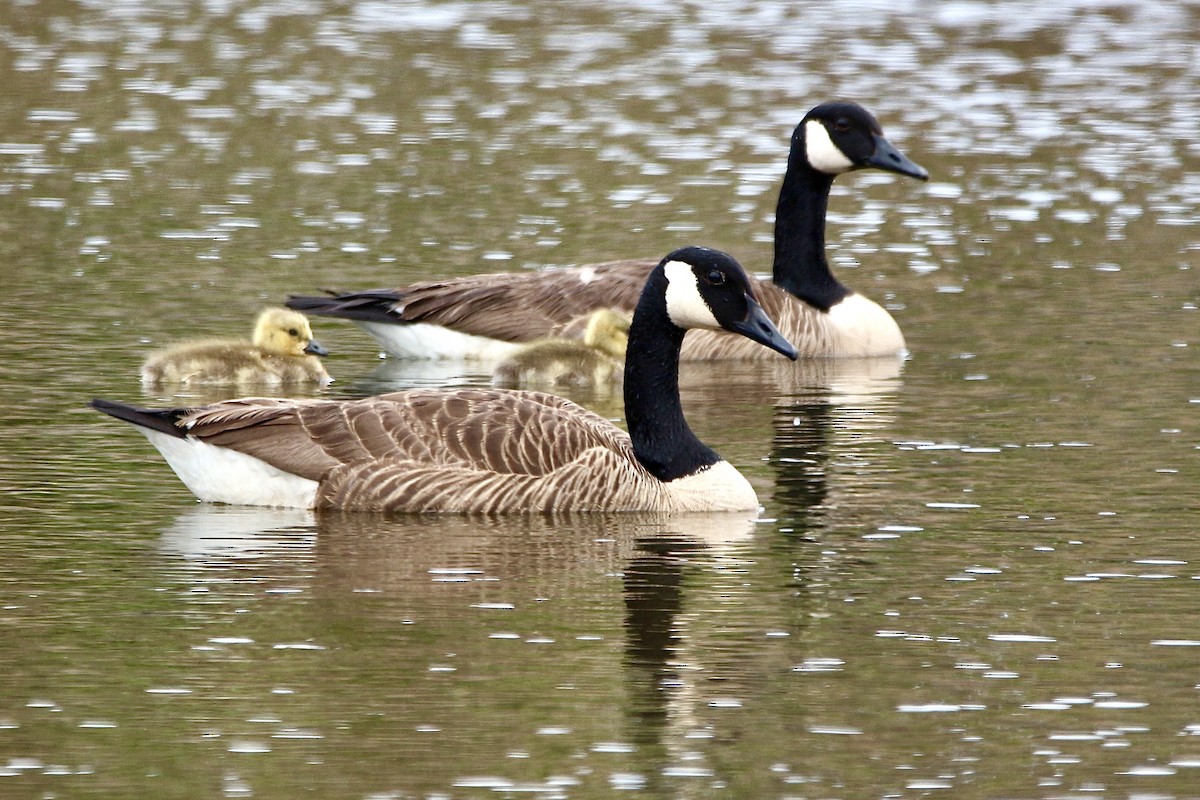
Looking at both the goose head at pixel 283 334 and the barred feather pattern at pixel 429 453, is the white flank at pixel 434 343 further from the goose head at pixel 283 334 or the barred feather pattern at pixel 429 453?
the barred feather pattern at pixel 429 453

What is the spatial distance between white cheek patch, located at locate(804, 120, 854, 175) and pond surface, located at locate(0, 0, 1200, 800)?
1354mm

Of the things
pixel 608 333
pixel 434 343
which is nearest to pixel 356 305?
pixel 434 343

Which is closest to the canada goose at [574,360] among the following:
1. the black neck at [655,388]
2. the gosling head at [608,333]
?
the gosling head at [608,333]

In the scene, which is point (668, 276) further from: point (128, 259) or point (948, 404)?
point (128, 259)

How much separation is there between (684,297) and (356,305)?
14.4 feet

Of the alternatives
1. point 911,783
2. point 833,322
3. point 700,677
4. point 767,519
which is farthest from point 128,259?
point 911,783

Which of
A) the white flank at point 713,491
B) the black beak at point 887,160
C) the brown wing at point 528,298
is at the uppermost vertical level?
the black beak at point 887,160

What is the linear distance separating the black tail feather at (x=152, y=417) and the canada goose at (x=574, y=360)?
4206mm

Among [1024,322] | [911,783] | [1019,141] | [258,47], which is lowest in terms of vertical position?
[911,783]

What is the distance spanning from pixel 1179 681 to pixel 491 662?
255cm

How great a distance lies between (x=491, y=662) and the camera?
8.58m

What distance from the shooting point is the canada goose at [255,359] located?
560 inches

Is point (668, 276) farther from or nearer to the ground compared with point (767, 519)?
farther from the ground

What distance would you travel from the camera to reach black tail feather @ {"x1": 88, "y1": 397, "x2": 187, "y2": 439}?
1084 centimetres
